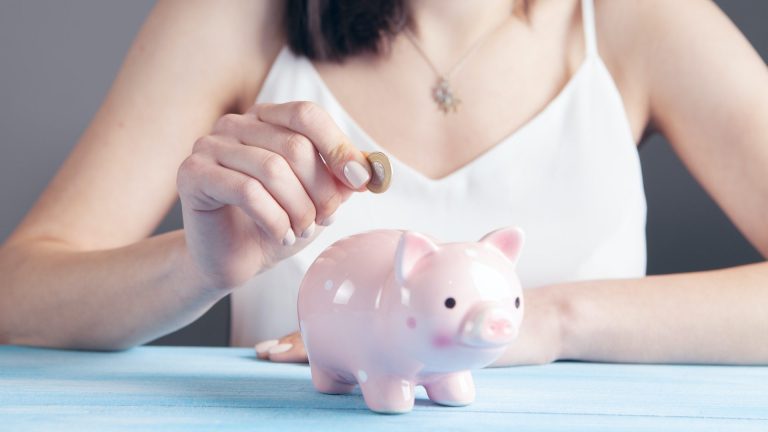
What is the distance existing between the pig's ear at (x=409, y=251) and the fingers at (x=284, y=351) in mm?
319

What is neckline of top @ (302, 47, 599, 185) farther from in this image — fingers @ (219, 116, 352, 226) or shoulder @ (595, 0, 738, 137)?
fingers @ (219, 116, 352, 226)

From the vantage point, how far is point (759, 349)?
898mm

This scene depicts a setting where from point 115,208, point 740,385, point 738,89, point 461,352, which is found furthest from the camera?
point 738,89

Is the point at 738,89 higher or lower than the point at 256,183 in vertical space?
higher

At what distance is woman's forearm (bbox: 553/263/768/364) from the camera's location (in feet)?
2.87

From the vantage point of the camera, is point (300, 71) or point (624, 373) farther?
point (300, 71)

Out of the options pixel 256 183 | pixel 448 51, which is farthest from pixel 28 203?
pixel 256 183

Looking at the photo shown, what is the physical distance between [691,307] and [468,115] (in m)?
0.47

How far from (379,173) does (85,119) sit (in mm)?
1376

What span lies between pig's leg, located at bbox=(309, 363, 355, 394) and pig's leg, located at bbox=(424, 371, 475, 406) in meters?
0.06

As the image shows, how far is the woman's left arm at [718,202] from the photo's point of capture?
2.88 ft

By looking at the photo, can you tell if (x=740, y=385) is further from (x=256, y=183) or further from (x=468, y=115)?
(x=468, y=115)

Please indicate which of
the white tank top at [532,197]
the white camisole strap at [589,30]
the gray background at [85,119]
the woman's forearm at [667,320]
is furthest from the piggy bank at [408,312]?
the gray background at [85,119]

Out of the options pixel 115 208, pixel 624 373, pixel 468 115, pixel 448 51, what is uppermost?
pixel 448 51
